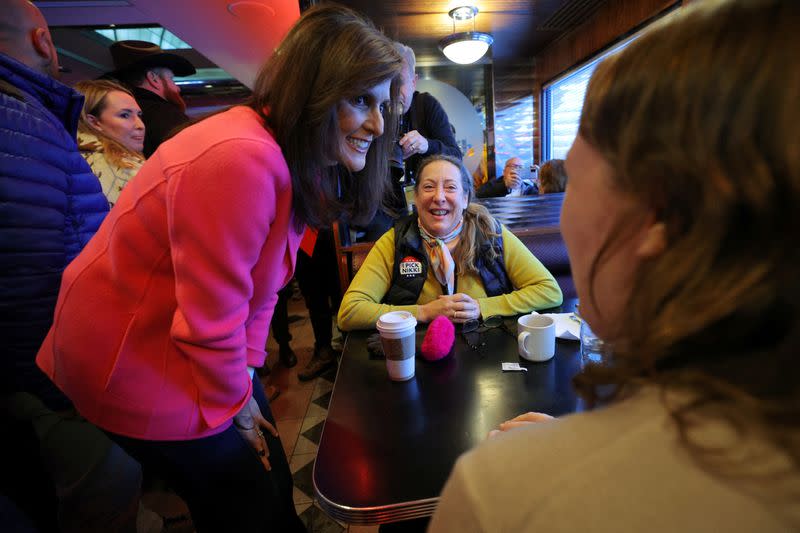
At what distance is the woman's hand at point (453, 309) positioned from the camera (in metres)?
1.33

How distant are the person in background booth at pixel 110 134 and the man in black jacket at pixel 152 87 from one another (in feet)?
0.98

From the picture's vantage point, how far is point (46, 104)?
3.43 ft

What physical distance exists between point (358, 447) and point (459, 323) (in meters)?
0.65

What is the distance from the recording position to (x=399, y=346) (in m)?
0.96

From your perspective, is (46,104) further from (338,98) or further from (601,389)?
(601,389)

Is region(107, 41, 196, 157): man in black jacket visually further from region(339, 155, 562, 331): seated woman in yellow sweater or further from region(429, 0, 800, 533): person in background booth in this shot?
region(429, 0, 800, 533): person in background booth

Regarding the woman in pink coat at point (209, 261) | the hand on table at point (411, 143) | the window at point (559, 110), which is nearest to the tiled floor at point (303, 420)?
the woman in pink coat at point (209, 261)

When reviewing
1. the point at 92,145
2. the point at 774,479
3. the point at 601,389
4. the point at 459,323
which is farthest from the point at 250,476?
the point at 92,145

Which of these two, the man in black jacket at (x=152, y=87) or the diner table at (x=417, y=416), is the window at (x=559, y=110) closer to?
the man in black jacket at (x=152, y=87)

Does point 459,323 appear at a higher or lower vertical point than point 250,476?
higher

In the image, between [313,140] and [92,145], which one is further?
[92,145]

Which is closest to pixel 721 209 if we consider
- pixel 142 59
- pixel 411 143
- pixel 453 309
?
pixel 453 309

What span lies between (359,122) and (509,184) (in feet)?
10.9

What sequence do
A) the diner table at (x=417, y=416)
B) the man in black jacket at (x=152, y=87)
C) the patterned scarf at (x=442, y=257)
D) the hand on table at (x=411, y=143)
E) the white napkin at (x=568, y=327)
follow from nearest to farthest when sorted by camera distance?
the diner table at (x=417, y=416) → the white napkin at (x=568, y=327) → the patterned scarf at (x=442, y=257) → the hand on table at (x=411, y=143) → the man in black jacket at (x=152, y=87)
